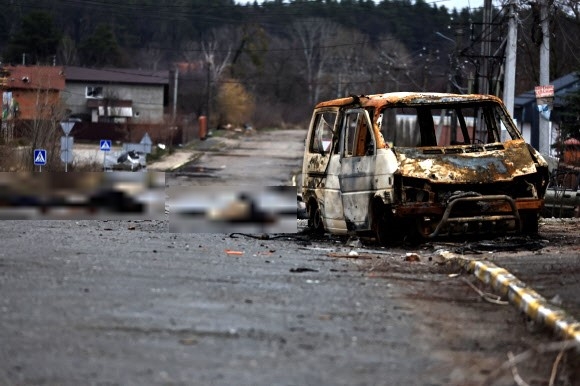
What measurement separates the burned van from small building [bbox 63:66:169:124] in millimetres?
82926

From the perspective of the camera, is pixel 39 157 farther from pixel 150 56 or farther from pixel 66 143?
pixel 150 56

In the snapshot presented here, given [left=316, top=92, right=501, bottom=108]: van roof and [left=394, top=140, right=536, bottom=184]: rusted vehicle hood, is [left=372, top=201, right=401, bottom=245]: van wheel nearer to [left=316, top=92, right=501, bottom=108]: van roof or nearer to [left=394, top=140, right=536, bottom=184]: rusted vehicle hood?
[left=394, top=140, right=536, bottom=184]: rusted vehicle hood

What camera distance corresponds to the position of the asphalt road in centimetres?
666

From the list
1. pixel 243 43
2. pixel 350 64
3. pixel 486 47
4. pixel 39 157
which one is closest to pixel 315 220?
pixel 486 47

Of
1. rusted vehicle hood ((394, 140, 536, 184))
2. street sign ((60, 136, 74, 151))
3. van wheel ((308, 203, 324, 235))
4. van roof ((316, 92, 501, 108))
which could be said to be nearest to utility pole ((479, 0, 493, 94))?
van wheel ((308, 203, 324, 235))

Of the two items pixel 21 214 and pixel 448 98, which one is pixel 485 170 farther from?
pixel 21 214

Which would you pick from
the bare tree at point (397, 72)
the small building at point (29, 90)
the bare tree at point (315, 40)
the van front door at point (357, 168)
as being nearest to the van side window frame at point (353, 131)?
the van front door at point (357, 168)

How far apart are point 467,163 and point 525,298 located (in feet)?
18.3

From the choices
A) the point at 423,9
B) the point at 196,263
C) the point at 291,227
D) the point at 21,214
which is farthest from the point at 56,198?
the point at 423,9

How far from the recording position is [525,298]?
29.6 feet

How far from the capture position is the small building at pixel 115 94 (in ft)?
324

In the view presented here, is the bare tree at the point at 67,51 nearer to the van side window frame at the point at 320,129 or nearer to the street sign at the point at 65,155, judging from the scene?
the street sign at the point at 65,155

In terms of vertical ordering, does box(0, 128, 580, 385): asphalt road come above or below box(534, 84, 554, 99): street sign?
below

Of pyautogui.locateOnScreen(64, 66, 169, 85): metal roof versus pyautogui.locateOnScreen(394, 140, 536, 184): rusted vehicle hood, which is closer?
pyautogui.locateOnScreen(394, 140, 536, 184): rusted vehicle hood
